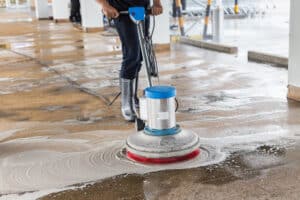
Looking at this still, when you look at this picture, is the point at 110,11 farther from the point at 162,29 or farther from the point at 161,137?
the point at 162,29

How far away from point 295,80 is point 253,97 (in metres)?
0.41

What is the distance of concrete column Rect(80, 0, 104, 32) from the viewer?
1168cm

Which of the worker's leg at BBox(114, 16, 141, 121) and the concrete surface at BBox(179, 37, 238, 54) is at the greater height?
the worker's leg at BBox(114, 16, 141, 121)

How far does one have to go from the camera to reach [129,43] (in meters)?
3.41

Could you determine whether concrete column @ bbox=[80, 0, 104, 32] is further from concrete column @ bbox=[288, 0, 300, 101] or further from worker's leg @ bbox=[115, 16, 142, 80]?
worker's leg @ bbox=[115, 16, 142, 80]

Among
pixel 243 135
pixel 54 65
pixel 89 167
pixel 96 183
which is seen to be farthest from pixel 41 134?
pixel 54 65

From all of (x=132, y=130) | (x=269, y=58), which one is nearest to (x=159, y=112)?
(x=132, y=130)

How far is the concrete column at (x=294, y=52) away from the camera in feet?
12.8

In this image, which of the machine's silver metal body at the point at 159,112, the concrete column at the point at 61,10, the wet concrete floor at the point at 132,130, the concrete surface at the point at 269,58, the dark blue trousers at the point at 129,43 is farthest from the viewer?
the concrete column at the point at 61,10

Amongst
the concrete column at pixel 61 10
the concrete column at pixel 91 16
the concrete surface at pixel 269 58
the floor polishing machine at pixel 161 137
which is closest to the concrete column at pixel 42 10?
the concrete column at pixel 61 10

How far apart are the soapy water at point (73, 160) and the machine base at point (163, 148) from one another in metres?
0.04

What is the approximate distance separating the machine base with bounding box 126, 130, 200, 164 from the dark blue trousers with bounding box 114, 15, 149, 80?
2.77ft

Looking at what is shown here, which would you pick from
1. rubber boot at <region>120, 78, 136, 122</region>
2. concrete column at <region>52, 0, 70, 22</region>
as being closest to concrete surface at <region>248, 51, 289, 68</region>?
rubber boot at <region>120, 78, 136, 122</region>

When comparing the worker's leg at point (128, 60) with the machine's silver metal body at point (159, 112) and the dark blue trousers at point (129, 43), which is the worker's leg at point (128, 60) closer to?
the dark blue trousers at point (129, 43)
